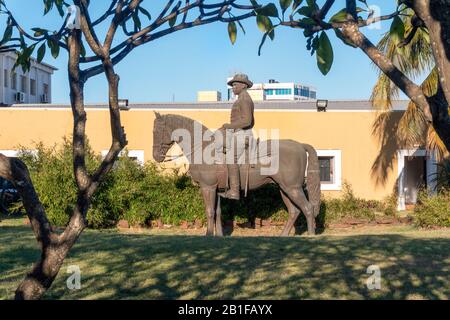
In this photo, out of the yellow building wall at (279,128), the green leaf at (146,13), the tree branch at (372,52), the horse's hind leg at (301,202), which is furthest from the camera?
the yellow building wall at (279,128)

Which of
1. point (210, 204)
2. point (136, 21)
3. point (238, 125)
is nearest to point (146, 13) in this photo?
point (136, 21)

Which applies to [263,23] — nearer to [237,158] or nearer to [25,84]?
[237,158]

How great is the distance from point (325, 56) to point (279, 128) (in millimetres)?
17746

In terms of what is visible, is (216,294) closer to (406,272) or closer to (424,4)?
(406,272)

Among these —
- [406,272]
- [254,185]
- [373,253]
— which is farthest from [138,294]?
[254,185]

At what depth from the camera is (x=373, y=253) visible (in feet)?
32.4

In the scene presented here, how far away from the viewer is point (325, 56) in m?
2.99

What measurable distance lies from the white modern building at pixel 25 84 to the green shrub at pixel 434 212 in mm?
22042

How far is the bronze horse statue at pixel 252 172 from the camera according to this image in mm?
14297

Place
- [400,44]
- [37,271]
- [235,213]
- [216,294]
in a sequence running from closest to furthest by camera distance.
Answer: [400,44]
[37,271]
[216,294]
[235,213]

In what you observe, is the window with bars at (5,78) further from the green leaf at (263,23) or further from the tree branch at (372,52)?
the tree branch at (372,52)

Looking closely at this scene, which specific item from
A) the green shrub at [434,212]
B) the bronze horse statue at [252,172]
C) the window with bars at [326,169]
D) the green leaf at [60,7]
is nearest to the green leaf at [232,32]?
the green leaf at [60,7]

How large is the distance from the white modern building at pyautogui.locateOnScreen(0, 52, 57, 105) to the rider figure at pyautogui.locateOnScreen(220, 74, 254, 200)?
20749 mm
